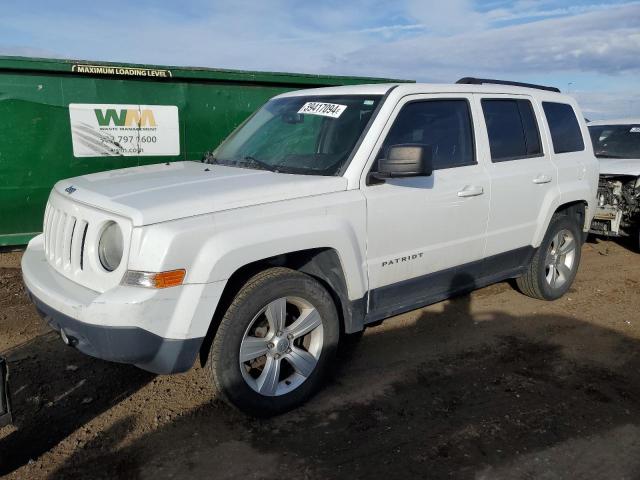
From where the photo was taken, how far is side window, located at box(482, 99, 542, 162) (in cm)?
446

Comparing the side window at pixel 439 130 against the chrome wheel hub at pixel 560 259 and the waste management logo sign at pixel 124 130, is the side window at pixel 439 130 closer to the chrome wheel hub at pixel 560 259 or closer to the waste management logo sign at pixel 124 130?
the chrome wheel hub at pixel 560 259

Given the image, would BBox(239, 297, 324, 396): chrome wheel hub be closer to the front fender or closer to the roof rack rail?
the front fender

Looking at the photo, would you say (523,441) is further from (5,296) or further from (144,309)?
(5,296)

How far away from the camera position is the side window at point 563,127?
5.09m

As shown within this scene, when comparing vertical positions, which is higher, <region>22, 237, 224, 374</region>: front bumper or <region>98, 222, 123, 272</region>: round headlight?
<region>98, 222, 123, 272</region>: round headlight

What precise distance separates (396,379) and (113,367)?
2.01 metres

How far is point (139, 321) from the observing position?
107 inches

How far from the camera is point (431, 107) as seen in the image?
4.06m

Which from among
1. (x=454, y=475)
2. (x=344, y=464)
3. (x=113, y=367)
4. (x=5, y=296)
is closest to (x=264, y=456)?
(x=344, y=464)

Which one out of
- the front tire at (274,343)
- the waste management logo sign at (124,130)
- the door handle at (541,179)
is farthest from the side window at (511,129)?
the waste management logo sign at (124,130)

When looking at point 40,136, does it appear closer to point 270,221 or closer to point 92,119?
point 92,119

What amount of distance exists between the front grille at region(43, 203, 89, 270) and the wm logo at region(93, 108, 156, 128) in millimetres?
3227

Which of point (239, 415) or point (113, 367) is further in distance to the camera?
point (113, 367)

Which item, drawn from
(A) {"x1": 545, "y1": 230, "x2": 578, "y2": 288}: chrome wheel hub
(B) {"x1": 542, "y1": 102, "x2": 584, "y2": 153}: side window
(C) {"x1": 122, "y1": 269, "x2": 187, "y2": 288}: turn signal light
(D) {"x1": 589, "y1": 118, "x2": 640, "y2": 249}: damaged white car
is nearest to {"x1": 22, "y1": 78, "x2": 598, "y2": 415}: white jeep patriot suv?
(C) {"x1": 122, "y1": 269, "x2": 187, "y2": 288}: turn signal light
